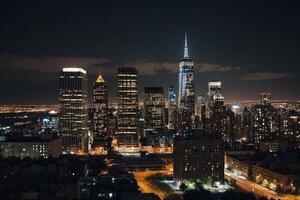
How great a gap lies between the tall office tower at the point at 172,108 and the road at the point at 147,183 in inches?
1310

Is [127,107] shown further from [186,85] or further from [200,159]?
[200,159]

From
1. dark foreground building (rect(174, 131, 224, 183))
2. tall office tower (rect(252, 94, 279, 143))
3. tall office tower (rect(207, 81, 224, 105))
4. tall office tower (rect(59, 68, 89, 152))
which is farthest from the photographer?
tall office tower (rect(207, 81, 224, 105))

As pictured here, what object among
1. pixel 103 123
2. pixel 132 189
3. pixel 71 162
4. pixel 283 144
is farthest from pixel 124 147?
pixel 132 189

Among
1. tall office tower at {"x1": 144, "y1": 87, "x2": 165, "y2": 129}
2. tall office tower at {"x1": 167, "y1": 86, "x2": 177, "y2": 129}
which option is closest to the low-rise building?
tall office tower at {"x1": 144, "y1": 87, "x2": 165, "y2": 129}

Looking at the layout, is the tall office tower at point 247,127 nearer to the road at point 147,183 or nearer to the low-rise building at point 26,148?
the road at point 147,183

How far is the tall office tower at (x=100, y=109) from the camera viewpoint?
60.1 metres

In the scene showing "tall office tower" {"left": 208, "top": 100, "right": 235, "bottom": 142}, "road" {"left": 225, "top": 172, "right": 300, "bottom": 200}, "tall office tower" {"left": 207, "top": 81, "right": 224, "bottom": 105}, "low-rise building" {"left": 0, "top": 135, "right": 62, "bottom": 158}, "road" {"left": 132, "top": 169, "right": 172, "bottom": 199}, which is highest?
"tall office tower" {"left": 207, "top": 81, "right": 224, "bottom": 105}

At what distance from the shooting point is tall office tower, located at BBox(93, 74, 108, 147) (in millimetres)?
60138

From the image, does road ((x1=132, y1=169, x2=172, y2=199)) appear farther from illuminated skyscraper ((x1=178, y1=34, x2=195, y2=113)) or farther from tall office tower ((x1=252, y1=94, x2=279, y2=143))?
illuminated skyscraper ((x1=178, y1=34, x2=195, y2=113))

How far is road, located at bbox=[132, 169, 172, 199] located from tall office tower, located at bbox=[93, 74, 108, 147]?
75.9 feet

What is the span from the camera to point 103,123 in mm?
61156

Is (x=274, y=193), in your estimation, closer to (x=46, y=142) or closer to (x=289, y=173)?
(x=289, y=173)

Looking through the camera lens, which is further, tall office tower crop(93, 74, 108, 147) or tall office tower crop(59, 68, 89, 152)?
tall office tower crop(93, 74, 108, 147)

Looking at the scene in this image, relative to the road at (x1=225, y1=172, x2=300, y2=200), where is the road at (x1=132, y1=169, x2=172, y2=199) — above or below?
above
